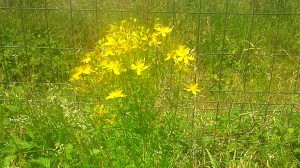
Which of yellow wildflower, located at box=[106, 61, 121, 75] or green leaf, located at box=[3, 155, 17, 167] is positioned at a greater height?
yellow wildflower, located at box=[106, 61, 121, 75]

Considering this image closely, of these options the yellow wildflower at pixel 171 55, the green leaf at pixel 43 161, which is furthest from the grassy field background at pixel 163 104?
the yellow wildflower at pixel 171 55

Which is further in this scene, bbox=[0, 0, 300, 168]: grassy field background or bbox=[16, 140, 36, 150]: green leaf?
bbox=[16, 140, 36, 150]: green leaf

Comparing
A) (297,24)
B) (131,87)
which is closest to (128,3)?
(297,24)

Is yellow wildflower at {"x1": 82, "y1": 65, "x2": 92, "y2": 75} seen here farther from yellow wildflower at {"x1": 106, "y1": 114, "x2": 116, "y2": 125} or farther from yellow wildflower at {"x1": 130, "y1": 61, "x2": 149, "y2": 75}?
yellow wildflower at {"x1": 106, "y1": 114, "x2": 116, "y2": 125}

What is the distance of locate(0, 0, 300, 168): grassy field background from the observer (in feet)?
8.01

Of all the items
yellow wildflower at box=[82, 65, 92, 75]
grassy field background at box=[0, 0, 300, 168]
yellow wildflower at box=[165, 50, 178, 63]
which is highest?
yellow wildflower at box=[165, 50, 178, 63]

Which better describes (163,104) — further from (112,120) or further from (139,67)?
(139,67)

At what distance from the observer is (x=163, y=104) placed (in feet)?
10.7

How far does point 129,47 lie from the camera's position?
2092 mm

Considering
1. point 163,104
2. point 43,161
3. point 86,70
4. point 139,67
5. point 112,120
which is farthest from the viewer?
point 163,104

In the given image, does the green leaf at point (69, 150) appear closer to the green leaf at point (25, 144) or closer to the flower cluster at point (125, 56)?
the green leaf at point (25, 144)

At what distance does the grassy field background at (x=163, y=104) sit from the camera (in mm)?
2441

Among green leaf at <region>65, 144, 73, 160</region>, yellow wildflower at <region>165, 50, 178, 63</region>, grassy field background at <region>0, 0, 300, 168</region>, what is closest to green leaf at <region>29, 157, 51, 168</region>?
grassy field background at <region>0, 0, 300, 168</region>

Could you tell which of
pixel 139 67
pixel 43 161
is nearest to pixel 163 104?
pixel 43 161
